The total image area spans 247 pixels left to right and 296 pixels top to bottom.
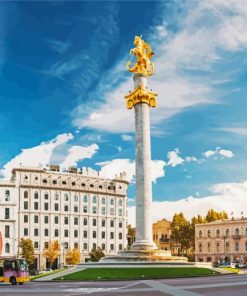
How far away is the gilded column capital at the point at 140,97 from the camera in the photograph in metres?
71.1

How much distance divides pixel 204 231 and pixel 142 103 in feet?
278

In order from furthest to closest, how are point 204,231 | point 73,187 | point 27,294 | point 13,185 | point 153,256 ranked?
1. point 204,231
2. point 73,187
3. point 13,185
4. point 153,256
5. point 27,294

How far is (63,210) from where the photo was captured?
12812 centimetres

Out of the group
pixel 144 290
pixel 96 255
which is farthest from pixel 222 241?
pixel 144 290

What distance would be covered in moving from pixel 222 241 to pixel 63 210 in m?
43.2

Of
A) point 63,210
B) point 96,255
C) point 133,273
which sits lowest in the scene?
point 96,255

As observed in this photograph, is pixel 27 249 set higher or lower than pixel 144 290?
lower

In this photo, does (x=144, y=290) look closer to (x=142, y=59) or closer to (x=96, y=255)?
(x=142, y=59)

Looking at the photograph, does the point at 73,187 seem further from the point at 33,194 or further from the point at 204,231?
the point at 204,231

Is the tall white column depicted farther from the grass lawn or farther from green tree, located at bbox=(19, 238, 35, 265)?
green tree, located at bbox=(19, 238, 35, 265)

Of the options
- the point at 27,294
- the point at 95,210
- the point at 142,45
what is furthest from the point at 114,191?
the point at 27,294

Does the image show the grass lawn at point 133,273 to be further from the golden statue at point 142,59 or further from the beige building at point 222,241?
the beige building at point 222,241

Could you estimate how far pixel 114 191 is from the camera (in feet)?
450

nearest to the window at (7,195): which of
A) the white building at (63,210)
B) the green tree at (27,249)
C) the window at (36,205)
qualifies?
the white building at (63,210)
